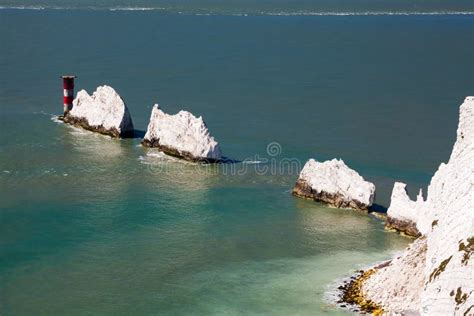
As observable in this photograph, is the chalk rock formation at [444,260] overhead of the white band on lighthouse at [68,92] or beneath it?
beneath

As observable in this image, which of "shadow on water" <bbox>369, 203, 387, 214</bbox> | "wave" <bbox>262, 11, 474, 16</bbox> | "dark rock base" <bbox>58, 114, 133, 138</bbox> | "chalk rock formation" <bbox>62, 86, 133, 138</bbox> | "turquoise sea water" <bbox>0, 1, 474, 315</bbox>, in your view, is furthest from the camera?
"wave" <bbox>262, 11, 474, 16</bbox>

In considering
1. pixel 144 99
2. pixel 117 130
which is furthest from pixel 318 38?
pixel 117 130

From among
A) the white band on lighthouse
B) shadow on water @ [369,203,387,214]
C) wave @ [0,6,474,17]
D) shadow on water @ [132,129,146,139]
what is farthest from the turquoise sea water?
wave @ [0,6,474,17]

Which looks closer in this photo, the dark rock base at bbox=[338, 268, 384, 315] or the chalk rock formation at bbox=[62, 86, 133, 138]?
the dark rock base at bbox=[338, 268, 384, 315]

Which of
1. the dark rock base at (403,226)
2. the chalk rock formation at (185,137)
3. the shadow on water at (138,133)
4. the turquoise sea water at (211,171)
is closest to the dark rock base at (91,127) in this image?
the shadow on water at (138,133)

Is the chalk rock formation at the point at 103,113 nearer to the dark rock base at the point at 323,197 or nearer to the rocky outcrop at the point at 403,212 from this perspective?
the dark rock base at the point at 323,197

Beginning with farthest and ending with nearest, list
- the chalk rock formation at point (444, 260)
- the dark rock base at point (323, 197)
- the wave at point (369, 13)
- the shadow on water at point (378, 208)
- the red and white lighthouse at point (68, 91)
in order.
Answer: the wave at point (369, 13)
the red and white lighthouse at point (68, 91)
the shadow on water at point (378, 208)
the dark rock base at point (323, 197)
the chalk rock formation at point (444, 260)

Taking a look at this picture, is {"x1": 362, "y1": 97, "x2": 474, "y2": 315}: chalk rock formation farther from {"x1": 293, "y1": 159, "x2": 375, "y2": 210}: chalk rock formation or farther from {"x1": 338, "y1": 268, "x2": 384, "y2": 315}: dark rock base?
{"x1": 293, "y1": 159, "x2": 375, "y2": 210}: chalk rock formation
